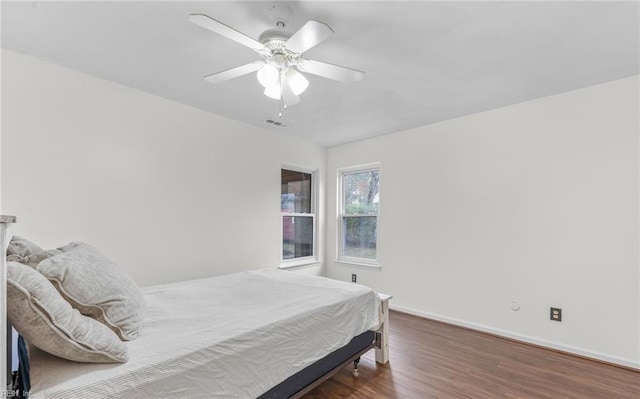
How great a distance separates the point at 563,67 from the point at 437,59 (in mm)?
1026

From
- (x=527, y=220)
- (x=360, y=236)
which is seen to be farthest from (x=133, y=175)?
(x=527, y=220)

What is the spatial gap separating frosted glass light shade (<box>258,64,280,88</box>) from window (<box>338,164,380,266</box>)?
264 centimetres

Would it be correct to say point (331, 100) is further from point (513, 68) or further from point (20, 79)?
point (20, 79)

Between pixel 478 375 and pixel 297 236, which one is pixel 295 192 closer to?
pixel 297 236

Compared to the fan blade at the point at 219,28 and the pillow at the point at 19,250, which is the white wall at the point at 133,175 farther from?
the fan blade at the point at 219,28

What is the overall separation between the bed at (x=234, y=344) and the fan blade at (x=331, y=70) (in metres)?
1.47

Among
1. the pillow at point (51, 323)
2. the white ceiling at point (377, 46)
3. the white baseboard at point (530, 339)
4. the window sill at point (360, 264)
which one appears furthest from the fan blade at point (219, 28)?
the white baseboard at point (530, 339)

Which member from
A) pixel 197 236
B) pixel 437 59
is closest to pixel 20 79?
pixel 197 236

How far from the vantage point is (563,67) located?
226cm

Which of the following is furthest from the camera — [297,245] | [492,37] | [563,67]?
[297,245]

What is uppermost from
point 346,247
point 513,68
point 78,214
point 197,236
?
point 513,68

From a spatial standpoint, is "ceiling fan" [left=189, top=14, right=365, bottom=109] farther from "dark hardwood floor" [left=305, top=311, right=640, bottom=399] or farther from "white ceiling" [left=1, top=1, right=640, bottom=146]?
"dark hardwood floor" [left=305, top=311, right=640, bottom=399]

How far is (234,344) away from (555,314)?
2.92 meters

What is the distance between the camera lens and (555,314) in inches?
106
